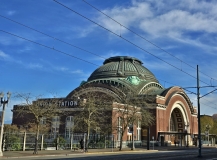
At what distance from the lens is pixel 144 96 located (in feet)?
204

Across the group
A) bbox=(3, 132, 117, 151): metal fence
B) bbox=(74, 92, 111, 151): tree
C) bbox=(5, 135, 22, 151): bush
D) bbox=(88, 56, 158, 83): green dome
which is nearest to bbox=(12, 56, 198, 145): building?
bbox=(88, 56, 158, 83): green dome

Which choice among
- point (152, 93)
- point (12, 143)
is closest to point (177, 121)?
point (152, 93)

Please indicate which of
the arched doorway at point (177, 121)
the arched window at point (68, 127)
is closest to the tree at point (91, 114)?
the arched window at point (68, 127)

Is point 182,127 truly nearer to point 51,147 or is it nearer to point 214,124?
point 214,124

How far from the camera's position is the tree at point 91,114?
137 ft

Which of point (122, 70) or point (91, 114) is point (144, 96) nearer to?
point (122, 70)

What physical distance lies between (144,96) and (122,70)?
19.4 m

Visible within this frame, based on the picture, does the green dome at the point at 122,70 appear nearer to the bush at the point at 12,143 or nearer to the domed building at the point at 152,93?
the domed building at the point at 152,93

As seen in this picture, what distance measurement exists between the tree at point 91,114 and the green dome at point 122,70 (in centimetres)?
1572

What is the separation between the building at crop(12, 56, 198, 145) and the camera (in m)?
63.7

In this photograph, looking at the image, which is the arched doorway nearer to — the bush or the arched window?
the arched window

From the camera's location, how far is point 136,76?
78.1m

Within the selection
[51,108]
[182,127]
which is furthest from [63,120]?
[182,127]

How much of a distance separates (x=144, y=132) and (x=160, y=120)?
1769 centimetres
